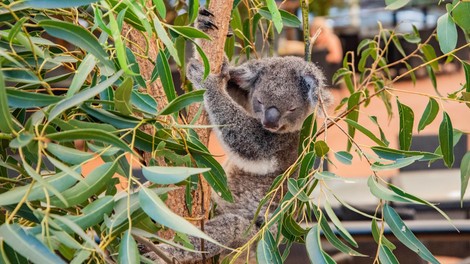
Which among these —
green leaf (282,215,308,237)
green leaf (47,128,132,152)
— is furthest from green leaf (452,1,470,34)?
green leaf (47,128,132,152)

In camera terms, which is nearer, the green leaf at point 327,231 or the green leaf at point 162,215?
the green leaf at point 162,215

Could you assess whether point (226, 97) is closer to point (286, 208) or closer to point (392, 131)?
point (286, 208)

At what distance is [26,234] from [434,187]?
2992 millimetres

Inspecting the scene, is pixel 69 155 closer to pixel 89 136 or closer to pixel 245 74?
pixel 89 136

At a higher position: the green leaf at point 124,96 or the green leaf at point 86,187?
the green leaf at point 124,96

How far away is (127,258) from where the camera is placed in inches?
30.7

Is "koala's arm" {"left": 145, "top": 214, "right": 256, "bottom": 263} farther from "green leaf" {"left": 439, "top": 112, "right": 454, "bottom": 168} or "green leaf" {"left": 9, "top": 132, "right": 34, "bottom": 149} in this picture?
"green leaf" {"left": 9, "top": 132, "right": 34, "bottom": 149}

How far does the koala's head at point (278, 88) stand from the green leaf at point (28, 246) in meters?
1.07

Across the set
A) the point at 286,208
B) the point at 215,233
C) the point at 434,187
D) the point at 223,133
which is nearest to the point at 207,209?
the point at 215,233

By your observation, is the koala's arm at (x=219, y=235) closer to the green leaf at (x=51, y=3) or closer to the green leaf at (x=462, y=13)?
the green leaf at (x=462, y=13)

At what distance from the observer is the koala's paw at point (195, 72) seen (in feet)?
5.31

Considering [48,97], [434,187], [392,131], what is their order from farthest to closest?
[392,131] < [434,187] < [48,97]

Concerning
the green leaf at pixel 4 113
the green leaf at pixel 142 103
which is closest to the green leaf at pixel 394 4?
the green leaf at pixel 142 103

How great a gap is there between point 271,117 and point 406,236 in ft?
2.42
